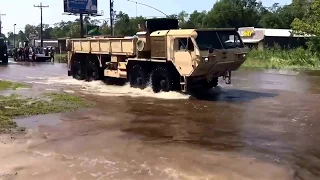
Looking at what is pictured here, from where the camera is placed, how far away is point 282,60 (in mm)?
30219

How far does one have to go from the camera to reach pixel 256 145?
7.79m

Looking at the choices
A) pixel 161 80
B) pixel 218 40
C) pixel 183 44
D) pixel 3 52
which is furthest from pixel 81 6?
pixel 218 40

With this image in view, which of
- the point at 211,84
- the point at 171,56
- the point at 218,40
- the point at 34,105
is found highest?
the point at 218,40

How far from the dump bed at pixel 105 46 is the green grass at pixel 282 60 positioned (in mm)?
13263

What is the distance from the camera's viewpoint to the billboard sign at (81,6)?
50.9 metres

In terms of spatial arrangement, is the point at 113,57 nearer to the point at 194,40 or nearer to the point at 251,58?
the point at 194,40

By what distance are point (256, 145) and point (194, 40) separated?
5.77 meters

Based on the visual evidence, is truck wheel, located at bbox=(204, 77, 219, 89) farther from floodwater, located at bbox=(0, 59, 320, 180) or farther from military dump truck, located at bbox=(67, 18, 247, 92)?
floodwater, located at bbox=(0, 59, 320, 180)

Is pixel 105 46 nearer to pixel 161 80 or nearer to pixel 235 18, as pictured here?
pixel 161 80

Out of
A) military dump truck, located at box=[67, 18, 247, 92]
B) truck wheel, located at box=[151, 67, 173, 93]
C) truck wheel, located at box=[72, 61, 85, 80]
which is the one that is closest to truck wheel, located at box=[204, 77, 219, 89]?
military dump truck, located at box=[67, 18, 247, 92]

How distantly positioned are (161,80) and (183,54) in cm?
173

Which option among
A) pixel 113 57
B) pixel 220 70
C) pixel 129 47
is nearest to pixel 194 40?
pixel 220 70

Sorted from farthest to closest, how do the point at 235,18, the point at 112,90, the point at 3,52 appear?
the point at 235,18
the point at 3,52
the point at 112,90

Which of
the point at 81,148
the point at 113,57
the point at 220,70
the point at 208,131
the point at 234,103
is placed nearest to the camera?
the point at 81,148
